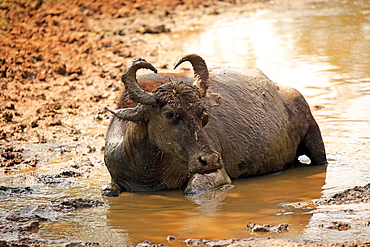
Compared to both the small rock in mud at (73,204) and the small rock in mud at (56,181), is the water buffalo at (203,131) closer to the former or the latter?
the small rock in mud at (73,204)

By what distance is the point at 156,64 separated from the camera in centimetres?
1557

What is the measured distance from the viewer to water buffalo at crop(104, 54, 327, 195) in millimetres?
6992

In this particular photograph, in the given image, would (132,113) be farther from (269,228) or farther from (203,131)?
(269,228)

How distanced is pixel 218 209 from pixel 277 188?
1183 millimetres

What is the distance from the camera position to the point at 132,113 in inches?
287

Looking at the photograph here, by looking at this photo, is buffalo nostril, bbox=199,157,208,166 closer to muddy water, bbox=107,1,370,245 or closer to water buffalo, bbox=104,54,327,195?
water buffalo, bbox=104,54,327,195

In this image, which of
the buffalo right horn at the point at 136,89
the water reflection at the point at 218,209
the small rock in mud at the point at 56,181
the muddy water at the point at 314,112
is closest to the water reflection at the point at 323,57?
the muddy water at the point at 314,112

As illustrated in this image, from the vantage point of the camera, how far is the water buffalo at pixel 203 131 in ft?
22.9

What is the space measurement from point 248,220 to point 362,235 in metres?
1.19

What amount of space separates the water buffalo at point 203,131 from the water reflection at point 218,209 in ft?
0.73

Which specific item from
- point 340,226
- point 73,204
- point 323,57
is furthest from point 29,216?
point 323,57

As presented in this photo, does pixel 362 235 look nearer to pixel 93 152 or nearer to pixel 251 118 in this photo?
pixel 251 118

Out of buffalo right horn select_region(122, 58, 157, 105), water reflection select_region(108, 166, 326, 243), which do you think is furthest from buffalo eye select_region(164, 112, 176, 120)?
water reflection select_region(108, 166, 326, 243)

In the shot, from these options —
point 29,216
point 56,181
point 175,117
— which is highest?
point 175,117
